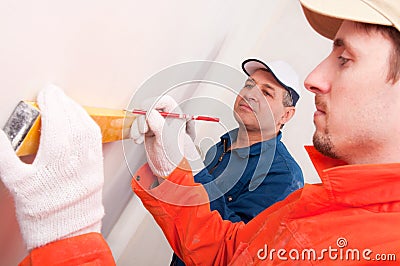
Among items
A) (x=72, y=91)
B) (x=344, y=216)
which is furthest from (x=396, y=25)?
(x=72, y=91)

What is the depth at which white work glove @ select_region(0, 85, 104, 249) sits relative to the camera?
789 millimetres

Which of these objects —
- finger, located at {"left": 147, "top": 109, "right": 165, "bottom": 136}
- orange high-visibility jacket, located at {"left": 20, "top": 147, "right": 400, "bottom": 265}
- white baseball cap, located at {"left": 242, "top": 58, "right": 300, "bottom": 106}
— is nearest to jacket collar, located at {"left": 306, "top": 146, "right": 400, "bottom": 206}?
orange high-visibility jacket, located at {"left": 20, "top": 147, "right": 400, "bottom": 265}

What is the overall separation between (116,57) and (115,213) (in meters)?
0.72

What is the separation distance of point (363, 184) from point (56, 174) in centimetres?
58

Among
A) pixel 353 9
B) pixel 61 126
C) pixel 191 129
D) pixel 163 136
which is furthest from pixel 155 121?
pixel 353 9

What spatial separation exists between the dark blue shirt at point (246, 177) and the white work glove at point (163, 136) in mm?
114

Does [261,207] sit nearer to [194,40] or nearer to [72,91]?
[194,40]

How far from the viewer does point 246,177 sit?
1.45 metres

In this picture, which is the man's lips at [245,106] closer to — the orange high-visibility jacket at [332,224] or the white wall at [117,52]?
the white wall at [117,52]

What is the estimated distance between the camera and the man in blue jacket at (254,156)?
4.25 ft

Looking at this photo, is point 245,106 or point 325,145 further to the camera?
point 245,106

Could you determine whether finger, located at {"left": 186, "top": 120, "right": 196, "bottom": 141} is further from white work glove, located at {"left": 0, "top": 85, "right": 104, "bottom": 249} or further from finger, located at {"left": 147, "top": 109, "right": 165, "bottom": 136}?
white work glove, located at {"left": 0, "top": 85, "right": 104, "bottom": 249}

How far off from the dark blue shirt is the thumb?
1.92ft

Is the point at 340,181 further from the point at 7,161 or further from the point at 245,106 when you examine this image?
→ the point at 7,161
